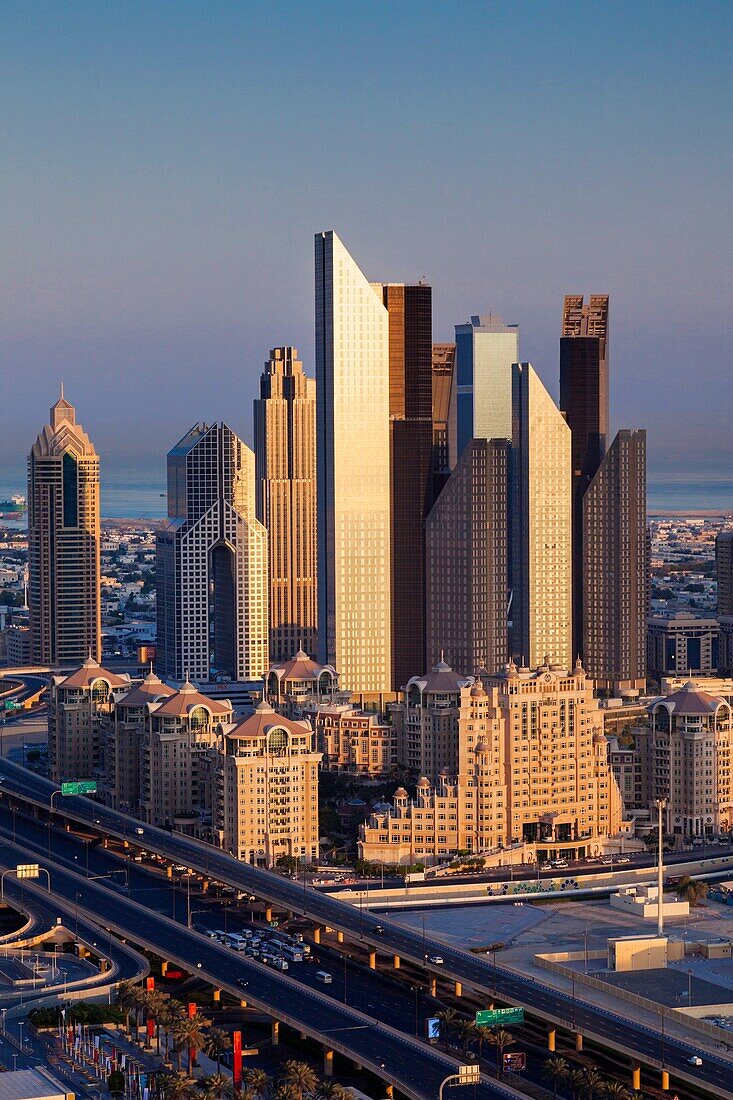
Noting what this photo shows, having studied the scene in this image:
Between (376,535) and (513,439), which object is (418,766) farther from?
(513,439)

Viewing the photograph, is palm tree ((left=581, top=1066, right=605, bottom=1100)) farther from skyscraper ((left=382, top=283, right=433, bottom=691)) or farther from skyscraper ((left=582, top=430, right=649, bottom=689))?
skyscraper ((left=582, top=430, right=649, bottom=689))

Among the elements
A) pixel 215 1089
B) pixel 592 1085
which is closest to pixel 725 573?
pixel 592 1085

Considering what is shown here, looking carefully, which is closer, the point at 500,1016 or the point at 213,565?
the point at 500,1016

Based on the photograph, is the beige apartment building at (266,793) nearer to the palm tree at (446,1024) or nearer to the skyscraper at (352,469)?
→ the palm tree at (446,1024)

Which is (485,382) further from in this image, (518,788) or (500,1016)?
(500,1016)

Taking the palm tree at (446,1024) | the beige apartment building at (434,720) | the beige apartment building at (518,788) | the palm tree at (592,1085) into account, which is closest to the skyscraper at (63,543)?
the beige apartment building at (434,720)

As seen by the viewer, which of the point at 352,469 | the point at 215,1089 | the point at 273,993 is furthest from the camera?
the point at 352,469

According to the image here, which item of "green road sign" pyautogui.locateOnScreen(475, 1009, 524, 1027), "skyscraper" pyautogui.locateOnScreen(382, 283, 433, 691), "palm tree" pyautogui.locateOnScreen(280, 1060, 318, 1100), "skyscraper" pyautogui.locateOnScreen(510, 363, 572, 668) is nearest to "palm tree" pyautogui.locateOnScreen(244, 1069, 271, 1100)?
"palm tree" pyautogui.locateOnScreen(280, 1060, 318, 1100)
